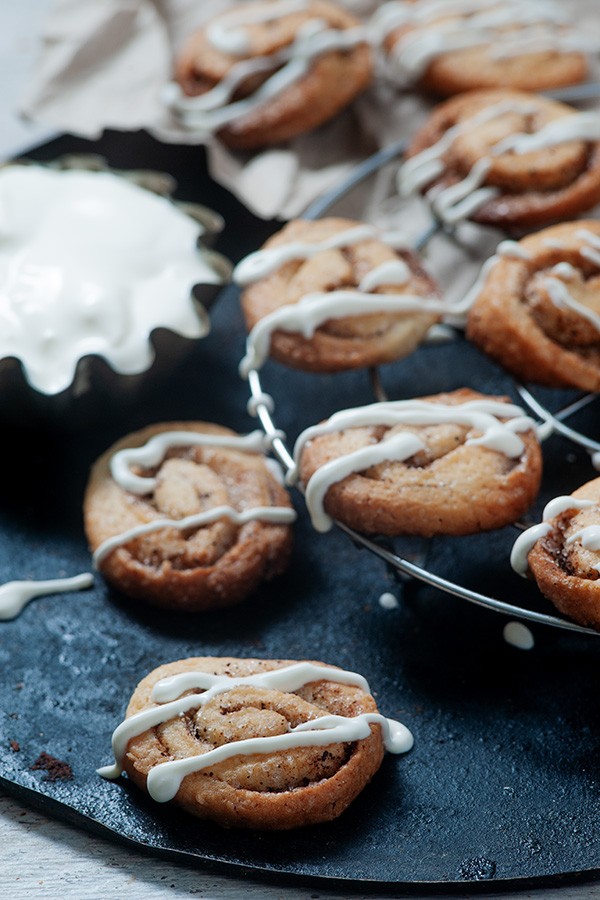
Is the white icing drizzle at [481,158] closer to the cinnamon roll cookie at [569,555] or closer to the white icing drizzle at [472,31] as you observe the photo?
the white icing drizzle at [472,31]

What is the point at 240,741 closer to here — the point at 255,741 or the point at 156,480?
the point at 255,741

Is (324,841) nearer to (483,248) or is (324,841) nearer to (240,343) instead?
(240,343)

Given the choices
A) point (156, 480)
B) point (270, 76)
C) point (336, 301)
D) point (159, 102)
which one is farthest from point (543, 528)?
point (159, 102)

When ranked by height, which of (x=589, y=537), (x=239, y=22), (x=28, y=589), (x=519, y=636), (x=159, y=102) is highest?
(x=239, y=22)

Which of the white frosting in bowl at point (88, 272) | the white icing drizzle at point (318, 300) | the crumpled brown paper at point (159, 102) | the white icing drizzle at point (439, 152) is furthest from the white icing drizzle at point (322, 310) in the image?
the crumpled brown paper at point (159, 102)

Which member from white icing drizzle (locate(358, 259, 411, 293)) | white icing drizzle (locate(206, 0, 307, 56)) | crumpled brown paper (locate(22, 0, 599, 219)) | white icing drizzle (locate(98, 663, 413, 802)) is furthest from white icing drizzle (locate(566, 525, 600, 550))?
white icing drizzle (locate(206, 0, 307, 56))

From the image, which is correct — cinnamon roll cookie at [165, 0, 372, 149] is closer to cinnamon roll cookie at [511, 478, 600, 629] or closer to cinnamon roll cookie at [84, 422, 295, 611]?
cinnamon roll cookie at [84, 422, 295, 611]
